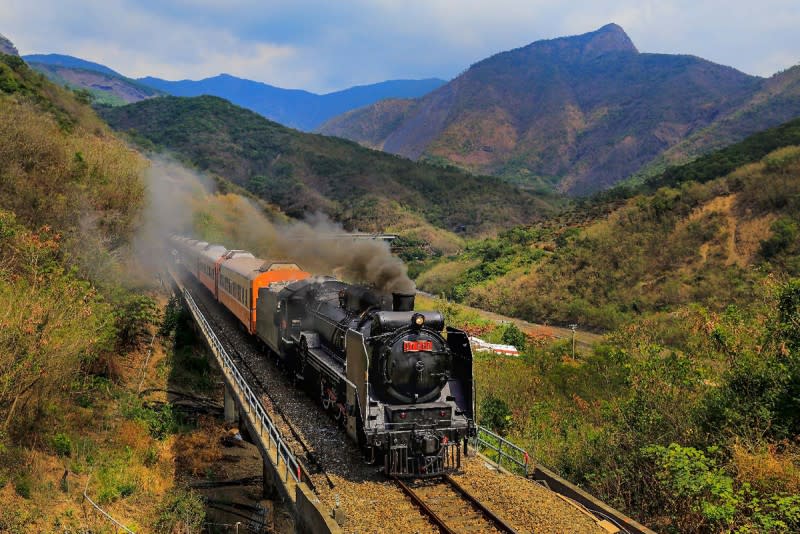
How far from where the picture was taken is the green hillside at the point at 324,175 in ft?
333

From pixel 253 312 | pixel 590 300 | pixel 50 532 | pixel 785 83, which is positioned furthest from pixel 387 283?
pixel 785 83

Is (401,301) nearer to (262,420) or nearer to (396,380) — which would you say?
(396,380)

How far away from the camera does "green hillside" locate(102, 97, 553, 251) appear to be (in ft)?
333

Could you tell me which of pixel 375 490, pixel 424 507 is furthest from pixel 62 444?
pixel 424 507

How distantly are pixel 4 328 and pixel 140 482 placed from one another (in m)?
5.89

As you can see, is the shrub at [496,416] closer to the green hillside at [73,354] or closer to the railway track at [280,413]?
the railway track at [280,413]

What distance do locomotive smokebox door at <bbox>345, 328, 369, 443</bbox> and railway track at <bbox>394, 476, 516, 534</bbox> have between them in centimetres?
153

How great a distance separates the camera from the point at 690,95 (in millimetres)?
198500

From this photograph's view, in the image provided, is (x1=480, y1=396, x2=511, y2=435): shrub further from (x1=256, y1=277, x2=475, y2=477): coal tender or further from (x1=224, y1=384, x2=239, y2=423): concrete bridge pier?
(x1=224, y1=384, x2=239, y2=423): concrete bridge pier

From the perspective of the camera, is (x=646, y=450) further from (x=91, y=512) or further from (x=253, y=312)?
(x=253, y=312)

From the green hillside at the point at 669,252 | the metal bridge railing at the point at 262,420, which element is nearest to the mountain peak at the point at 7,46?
the green hillside at the point at 669,252

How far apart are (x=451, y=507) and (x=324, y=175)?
115m

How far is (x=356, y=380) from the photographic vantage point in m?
11.3

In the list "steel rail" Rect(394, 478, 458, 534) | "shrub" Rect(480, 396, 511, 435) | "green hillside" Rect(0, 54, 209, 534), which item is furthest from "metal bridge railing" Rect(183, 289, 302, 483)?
"shrub" Rect(480, 396, 511, 435)
